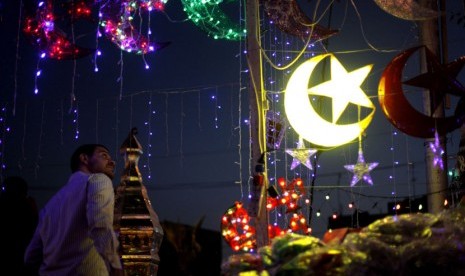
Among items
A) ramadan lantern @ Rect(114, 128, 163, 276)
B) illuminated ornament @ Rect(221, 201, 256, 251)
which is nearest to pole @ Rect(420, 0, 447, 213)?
illuminated ornament @ Rect(221, 201, 256, 251)

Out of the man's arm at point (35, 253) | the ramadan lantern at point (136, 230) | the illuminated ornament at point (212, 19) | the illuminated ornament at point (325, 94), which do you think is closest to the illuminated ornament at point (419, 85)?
the illuminated ornament at point (325, 94)

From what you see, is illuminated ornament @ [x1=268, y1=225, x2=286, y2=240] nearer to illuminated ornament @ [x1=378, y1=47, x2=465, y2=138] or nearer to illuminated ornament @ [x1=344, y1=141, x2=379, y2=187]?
illuminated ornament @ [x1=344, y1=141, x2=379, y2=187]

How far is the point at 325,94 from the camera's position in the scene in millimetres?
8812

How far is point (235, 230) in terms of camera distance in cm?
1340

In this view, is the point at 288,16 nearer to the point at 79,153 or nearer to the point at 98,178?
the point at 79,153

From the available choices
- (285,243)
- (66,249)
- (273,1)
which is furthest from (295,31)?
(285,243)

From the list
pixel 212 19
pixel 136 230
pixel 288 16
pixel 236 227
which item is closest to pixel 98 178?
pixel 136 230

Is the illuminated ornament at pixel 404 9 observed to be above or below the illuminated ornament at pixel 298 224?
above

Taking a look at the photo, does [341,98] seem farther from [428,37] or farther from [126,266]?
[126,266]

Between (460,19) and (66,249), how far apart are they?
Result: 31.7 ft

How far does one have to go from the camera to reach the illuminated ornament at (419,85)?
29.0ft

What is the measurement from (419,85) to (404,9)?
1.12 metres

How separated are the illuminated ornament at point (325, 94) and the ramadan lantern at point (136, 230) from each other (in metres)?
2.97

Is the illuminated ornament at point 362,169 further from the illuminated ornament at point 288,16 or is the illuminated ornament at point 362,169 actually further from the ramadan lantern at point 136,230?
the ramadan lantern at point 136,230
